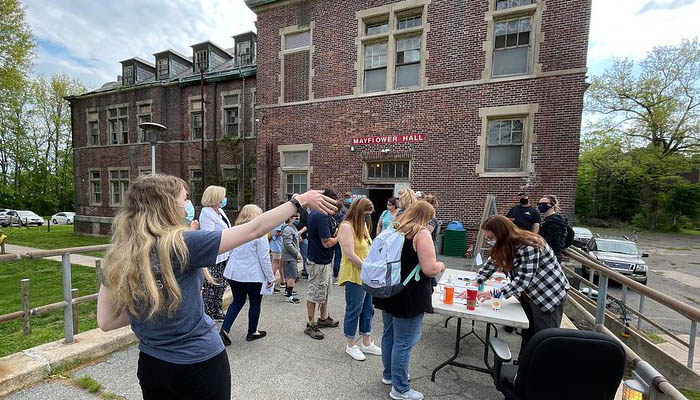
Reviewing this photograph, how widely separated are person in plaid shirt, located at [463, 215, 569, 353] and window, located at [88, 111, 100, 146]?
78.6 feet

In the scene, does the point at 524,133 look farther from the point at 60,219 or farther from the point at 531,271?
the point at 60,219

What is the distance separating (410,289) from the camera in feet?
8.32

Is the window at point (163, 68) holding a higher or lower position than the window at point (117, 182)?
higher

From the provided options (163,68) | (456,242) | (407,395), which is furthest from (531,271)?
(163,68)

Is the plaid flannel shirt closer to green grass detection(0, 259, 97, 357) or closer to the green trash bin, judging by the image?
green grass detection(0, 259, 97, 357)

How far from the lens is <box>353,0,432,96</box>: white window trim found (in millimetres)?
9938

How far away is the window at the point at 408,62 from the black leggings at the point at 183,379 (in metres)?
10.5

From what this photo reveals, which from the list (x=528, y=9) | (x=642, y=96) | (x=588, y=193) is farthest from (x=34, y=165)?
(x=588, y=193)

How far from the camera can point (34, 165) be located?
117 feet

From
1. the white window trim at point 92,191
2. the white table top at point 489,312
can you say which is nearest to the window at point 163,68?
the white window trim at point 92,191

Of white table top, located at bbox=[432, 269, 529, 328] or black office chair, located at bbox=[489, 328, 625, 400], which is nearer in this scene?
black office chair, located at bbox=[489, 328, 625, 400]

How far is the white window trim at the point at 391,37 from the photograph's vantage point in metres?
9.94

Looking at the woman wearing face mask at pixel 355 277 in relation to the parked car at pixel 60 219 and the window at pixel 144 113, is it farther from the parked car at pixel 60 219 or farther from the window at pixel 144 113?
the parked car at pixel 60 219

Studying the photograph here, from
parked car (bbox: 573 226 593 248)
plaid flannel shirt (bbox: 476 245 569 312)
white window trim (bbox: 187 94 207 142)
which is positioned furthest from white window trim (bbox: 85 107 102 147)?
parked car (bbox: 573 226 593 248)
